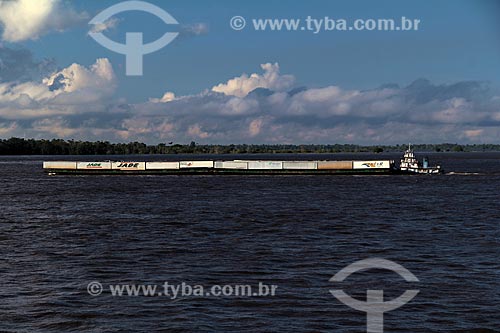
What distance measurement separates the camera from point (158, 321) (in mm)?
23266

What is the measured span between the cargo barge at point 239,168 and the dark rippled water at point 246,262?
6975cm

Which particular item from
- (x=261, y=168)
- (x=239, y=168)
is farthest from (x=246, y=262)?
(x=239, y=168)

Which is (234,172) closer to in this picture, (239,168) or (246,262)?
(239,168)

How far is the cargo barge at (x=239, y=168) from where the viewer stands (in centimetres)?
14288

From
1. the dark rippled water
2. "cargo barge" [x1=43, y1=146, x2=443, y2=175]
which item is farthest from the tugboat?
the dark rippled water

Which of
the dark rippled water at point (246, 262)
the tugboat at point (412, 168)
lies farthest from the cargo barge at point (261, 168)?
the dark rippled water at point (246, 262)

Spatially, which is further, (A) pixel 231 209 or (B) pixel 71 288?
(A) pixel 231 209

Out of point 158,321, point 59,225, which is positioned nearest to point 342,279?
point 158,321

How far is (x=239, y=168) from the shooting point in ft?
485

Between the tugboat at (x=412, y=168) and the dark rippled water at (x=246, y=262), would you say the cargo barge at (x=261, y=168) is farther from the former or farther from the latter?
the dark rippled water at (x=246, y=262)

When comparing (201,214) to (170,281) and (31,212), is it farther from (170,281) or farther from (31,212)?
(170,281)

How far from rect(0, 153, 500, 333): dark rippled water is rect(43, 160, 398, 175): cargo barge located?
229 feet

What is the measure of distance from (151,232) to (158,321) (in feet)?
83.5

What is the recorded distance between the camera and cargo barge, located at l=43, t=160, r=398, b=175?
469ft
